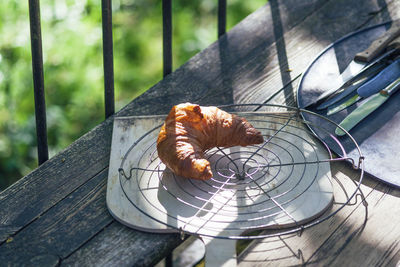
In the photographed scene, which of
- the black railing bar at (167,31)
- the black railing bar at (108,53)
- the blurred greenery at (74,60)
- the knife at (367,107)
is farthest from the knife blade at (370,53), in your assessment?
the blurred greenery at (74,60)

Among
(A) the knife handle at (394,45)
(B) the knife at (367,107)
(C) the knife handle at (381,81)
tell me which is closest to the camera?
(B) the knife at (367,107)

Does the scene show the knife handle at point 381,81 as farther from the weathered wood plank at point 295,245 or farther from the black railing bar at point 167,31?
the black railing bar at point 167,31

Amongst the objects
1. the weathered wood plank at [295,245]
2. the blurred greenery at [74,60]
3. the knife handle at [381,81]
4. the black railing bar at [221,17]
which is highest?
the black railing bar at [221,17]

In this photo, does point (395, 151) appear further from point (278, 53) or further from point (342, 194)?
point (278, 53)

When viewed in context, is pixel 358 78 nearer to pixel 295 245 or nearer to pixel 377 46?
pixel 377 46

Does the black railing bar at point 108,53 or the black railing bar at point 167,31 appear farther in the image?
the black railing bar at point 167,31

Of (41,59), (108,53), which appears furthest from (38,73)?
(108,53)

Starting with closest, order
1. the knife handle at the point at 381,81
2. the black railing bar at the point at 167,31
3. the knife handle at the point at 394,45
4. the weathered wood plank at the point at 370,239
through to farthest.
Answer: the weathered wood plank at the point at 370,239
the knife handle at the point at 381,81
the knife handle at the point at 394,45
the black railing bar at the point at 167,31
